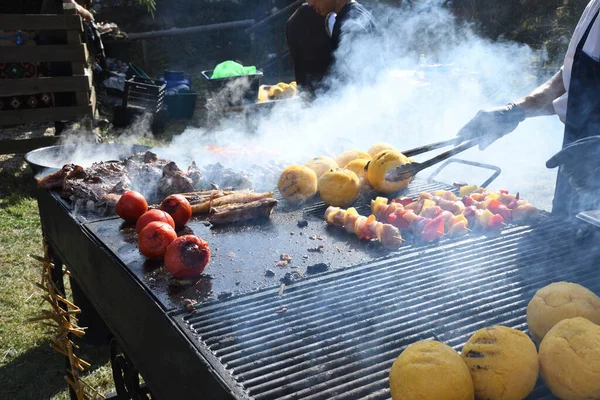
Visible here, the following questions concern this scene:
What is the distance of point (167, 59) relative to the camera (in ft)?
55.4

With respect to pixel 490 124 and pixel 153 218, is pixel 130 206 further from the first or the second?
pixel 490 124

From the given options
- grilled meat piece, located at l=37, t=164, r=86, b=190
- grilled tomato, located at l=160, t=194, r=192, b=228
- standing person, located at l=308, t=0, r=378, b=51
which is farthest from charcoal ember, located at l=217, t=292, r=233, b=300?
standing person, located at l=308, t=0, r=378, b=51

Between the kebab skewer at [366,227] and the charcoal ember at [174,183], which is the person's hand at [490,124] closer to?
the kebab skewer at [366,227]

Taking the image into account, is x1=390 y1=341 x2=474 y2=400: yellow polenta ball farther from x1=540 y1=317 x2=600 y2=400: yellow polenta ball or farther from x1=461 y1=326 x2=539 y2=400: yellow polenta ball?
x1=540 y1=317 x2=600 y2=400: yellow polenta ball

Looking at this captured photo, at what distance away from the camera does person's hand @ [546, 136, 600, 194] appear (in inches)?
84.4

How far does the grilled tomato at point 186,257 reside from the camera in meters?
2.23

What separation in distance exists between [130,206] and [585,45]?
116 inches

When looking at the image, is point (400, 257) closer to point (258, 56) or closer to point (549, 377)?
point (549, 377)

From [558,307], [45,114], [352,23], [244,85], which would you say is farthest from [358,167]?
[45,114]

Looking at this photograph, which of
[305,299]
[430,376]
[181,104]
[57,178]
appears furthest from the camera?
[181,104]

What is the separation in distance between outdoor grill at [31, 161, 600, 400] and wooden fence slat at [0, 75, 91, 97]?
6.52 m

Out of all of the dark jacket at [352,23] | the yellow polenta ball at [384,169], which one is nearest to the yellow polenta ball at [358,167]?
the yellow polenta ball at [384,169]

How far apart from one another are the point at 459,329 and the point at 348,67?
17.6 feet

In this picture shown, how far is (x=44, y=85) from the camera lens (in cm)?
855
